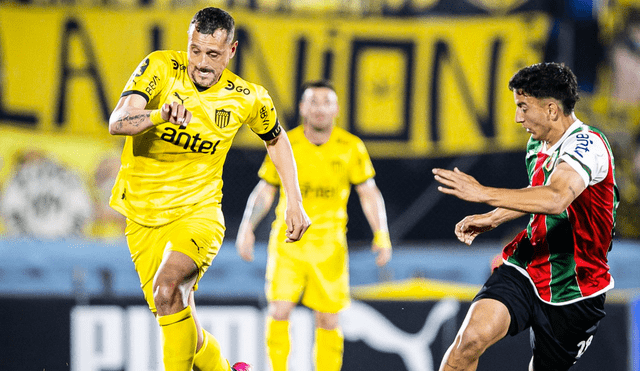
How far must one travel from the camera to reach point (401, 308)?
17.1 feet

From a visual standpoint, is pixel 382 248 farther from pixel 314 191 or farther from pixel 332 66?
pixel 332 66

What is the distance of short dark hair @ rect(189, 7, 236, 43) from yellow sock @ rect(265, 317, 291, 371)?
2.12m

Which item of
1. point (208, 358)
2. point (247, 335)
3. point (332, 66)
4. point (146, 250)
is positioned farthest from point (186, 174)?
point (332, 66)

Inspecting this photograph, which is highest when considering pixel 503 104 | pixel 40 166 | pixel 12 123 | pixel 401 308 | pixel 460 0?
pixel 460 0

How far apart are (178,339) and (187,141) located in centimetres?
93

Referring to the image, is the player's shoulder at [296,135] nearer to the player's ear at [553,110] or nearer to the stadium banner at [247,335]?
the stadium banner at [247,335]

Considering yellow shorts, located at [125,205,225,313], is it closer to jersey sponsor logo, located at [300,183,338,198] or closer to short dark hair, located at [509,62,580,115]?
jersey sponsor logo, located at [300,183,338,198]

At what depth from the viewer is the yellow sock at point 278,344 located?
4508mm

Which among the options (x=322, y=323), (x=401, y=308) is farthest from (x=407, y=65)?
(x=322, y=323)

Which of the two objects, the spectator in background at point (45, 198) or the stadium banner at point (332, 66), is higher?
the stadium banner at point (332, 66)

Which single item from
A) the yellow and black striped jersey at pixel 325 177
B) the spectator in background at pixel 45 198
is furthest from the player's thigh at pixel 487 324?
the spectator in background at pixel 45 198

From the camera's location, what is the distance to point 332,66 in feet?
23.0

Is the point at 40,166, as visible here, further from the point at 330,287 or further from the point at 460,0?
the point at 460,0

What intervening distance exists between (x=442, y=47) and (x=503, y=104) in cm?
85
